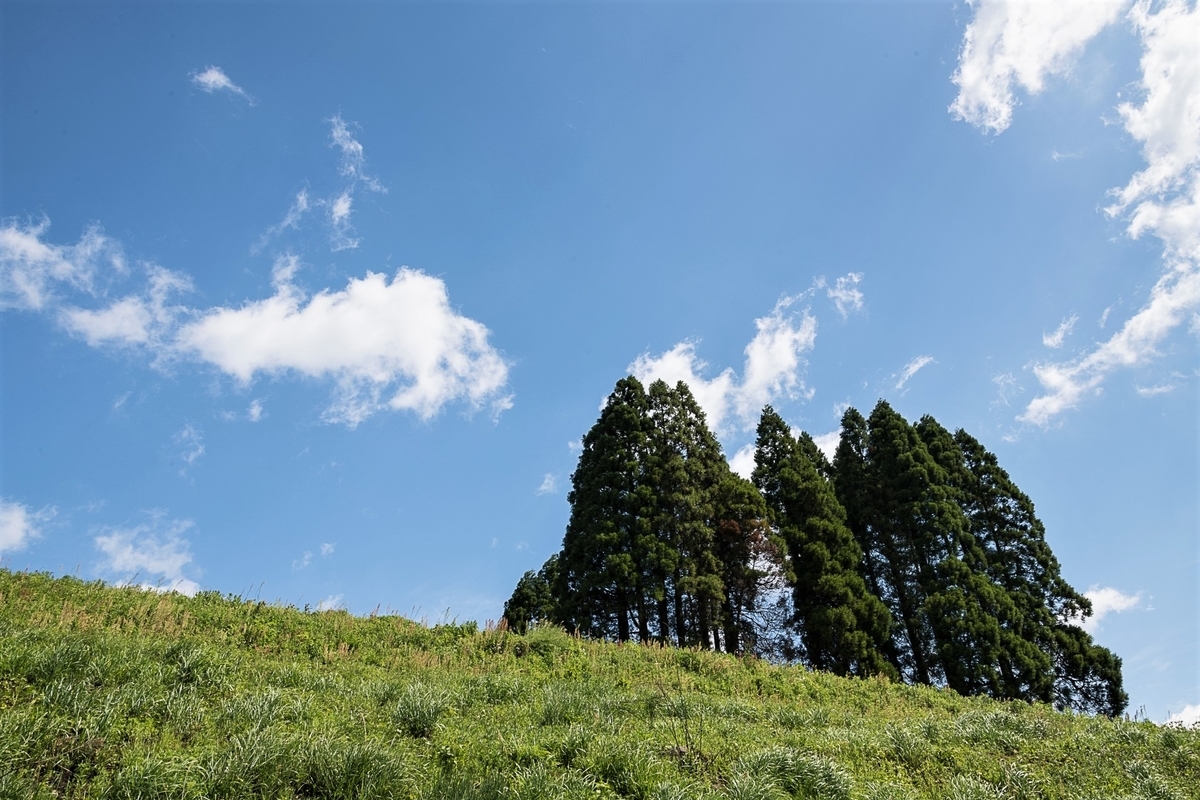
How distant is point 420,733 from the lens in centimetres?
681

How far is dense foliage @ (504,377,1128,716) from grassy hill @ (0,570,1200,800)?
11996 millimetres

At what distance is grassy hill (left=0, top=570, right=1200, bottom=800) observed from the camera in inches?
205

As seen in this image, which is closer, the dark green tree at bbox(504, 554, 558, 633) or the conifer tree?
the conifer tree

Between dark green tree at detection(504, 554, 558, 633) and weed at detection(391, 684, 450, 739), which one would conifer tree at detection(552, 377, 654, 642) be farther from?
weed at detection(391, 684, 450, 739)

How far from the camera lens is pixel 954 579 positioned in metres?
25.9

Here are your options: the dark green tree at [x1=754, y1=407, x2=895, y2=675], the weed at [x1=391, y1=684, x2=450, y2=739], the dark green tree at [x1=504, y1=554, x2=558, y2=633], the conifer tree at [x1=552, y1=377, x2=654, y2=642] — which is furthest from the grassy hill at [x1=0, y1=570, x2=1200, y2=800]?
the dark green tree at [x1=504, y1=554, x2=558, y2=633]

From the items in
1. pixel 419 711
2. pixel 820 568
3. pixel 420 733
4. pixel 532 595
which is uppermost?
pixel 532 595

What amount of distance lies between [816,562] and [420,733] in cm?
2176

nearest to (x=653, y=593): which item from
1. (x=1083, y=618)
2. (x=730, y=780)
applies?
(x=730, y=780)

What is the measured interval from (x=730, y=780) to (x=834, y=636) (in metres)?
20.0

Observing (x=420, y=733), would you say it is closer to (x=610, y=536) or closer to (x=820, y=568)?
(x=610, y=536)

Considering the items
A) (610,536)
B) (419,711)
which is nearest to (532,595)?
(610,536)

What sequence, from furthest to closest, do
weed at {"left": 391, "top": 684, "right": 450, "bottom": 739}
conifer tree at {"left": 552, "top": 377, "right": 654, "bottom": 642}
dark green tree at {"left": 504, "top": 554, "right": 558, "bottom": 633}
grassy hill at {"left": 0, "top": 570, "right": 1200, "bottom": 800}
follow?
1. dark green tree at {"left": 504, "top": 554, "right": 558, "bottom": 633}
2. conifer tree at {"left": 552, "top": 377, "right": 654, "bottom": 642}
3. weed at {"left": 391, "top": 684, "right": 450, "bottom": 739}
4. grassy hill at {"left": 0, "top": 570, "right": 1200, "bottom": 800}

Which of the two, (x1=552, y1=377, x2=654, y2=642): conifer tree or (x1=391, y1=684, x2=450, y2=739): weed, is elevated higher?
(x1=552, y1=377, x2=654, y2=642): conifer tree
